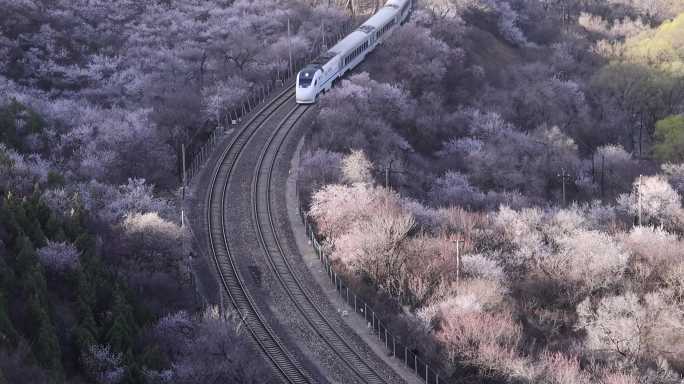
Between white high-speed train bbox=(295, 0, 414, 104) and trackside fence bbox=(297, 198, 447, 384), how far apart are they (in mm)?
17033

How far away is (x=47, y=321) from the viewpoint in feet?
83.0

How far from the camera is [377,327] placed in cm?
3350

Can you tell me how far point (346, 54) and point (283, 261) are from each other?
25.1 m

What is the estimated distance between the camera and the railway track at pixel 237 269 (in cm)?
3084

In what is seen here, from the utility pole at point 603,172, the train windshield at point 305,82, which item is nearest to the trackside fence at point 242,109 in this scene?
the train windshield at point 305,82

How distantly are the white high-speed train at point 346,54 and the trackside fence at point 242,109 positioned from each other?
379cm

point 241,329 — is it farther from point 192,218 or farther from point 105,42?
point 105,42

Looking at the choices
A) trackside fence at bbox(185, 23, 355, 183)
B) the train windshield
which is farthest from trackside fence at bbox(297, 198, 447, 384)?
the train windshield

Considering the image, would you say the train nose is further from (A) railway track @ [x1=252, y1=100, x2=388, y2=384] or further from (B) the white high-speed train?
(A) railway track @ [x1=252, y1=100, x2=388, y2=384]

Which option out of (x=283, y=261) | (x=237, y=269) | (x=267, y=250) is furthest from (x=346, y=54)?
(x=237, y=269)

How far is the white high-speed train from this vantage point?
54656mm

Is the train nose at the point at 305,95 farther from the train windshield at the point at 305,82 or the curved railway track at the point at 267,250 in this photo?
the curved railway track at the point at 267,250

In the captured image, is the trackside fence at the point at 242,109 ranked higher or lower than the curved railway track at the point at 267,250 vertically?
lower

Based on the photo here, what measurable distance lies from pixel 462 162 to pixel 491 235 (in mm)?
15502
